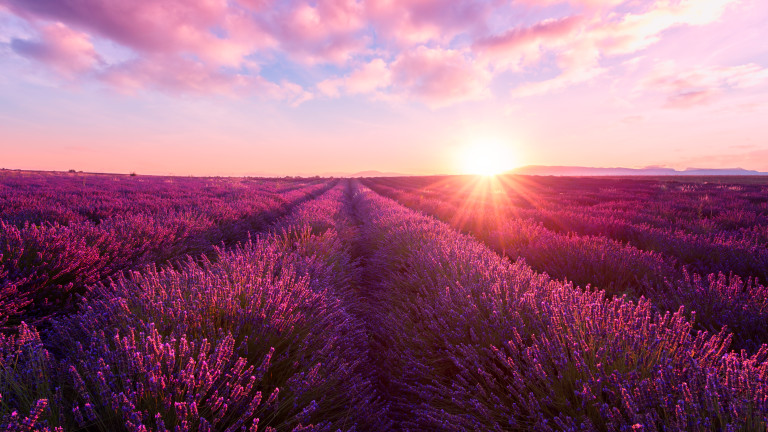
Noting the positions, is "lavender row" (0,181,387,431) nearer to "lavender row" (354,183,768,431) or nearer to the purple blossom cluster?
"lavender row" (354,183,768,431)

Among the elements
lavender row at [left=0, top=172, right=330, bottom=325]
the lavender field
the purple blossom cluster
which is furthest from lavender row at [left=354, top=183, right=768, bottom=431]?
lavender row at [left=0, top=172, right=330, bottom=325]

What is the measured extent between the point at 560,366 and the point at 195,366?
186 centimetres

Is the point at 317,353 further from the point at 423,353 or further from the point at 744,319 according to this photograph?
the point at 744,319

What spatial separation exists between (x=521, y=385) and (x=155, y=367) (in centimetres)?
168

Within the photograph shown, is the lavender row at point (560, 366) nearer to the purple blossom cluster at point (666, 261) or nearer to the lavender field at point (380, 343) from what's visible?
the lavender field at point (380, 343)

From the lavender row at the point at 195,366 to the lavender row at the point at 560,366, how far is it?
0.48 meters

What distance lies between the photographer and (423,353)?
2.44 metres

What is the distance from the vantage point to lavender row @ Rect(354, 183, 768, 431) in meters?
1.27

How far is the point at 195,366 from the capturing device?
5.25ft

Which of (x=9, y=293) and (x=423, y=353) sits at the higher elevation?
(x=9, y=293)

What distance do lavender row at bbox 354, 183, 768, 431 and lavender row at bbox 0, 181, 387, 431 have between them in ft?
1.58

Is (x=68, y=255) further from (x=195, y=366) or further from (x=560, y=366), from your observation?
(x=560, y=366)

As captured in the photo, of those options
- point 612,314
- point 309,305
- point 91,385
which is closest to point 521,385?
point 612,314

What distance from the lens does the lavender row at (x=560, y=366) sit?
1.27m
